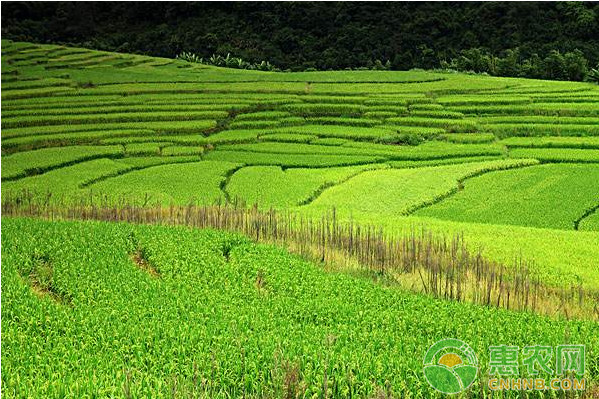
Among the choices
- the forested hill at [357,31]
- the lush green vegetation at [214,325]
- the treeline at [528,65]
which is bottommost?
the lush green vegetation at [214,325]

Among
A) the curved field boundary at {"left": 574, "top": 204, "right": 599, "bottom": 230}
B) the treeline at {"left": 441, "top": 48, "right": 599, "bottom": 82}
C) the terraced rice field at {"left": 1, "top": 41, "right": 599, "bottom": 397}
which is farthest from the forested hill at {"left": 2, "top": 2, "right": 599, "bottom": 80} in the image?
the curved field boundary at {"left": 574, "top": 204, "right": 599, "bottom": 230}

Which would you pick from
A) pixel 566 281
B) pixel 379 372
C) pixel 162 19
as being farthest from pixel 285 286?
pixel 162 19

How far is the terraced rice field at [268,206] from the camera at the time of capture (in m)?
4.22

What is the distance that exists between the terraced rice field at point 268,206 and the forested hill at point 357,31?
3.48 ft

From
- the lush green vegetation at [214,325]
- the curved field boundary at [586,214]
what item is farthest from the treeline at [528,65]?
the lush green vegetation at [214,325]

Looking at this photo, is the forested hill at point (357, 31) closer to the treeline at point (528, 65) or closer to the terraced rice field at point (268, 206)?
the treeline at point (528, 65)

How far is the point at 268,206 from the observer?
11.4 metres

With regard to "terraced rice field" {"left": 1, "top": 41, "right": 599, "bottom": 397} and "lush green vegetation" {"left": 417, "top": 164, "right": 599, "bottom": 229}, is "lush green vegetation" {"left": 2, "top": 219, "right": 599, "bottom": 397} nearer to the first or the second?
"terraced rice field" {"left": 1, "top": 41, "right": 599, "bottom": 397}

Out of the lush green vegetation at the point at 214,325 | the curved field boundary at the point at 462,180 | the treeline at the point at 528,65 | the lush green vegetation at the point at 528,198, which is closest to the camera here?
the lush green vegetation at the point at 214,325

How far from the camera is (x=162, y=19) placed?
2781 centimetres

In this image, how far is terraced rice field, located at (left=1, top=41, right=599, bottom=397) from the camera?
422 centimetres

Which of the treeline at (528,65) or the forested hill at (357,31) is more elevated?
the forested hill at (357,31)

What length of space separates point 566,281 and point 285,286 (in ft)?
9.32

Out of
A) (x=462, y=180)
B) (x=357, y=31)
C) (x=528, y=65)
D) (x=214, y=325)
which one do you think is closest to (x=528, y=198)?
(x=462, y=180)
